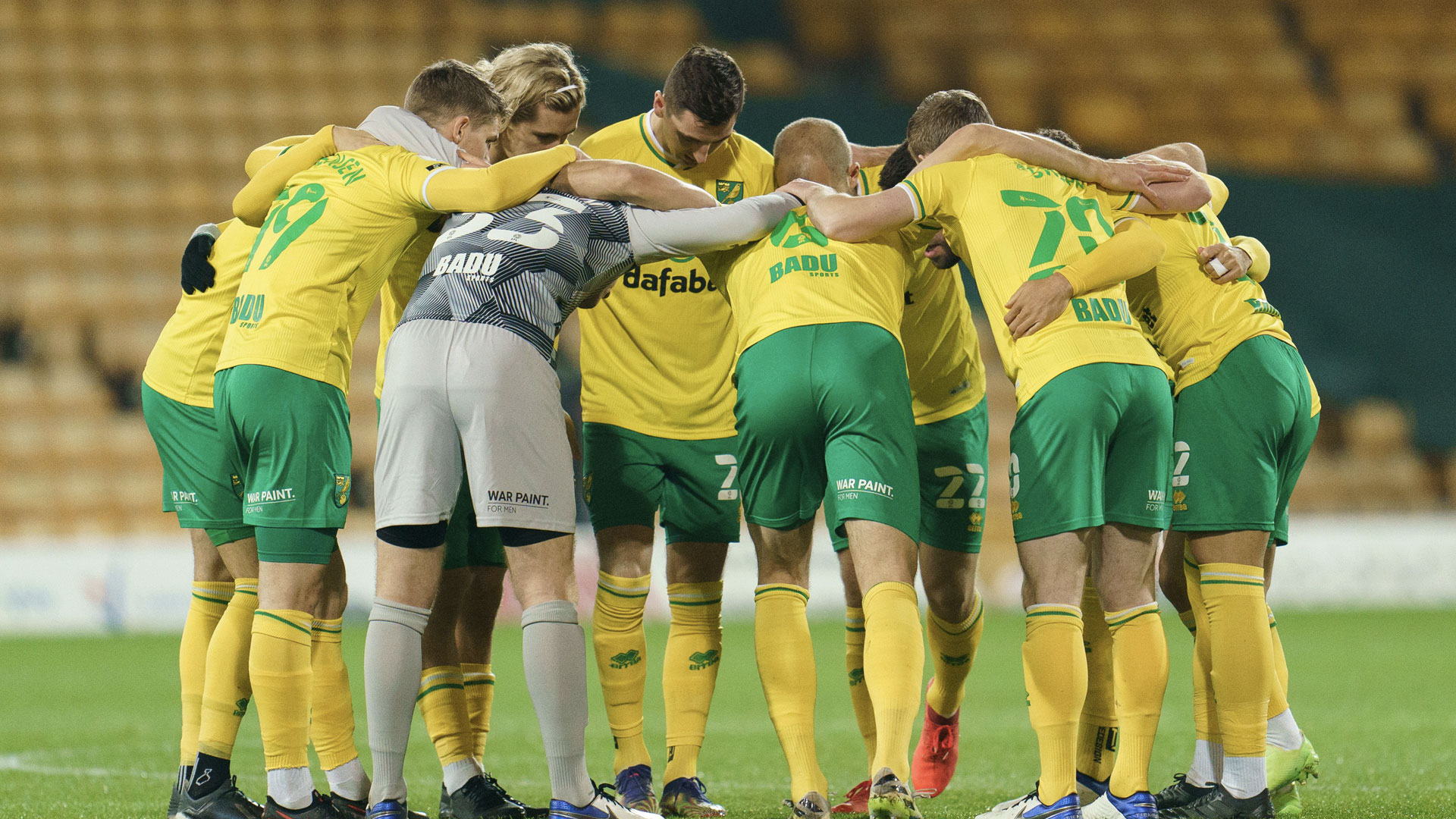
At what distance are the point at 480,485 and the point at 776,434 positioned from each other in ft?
2.89

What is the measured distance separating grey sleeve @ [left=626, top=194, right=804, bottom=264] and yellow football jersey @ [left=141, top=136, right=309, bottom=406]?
1.31 meters

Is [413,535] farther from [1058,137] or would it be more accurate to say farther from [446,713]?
[1058,137]

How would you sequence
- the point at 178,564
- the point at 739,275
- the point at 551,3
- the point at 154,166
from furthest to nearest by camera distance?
the point at 551,3 < the point at 154,166 < the point at 178,564 < the point at 739,275

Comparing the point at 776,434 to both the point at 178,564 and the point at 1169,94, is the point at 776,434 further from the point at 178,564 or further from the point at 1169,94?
the point at 1169,94

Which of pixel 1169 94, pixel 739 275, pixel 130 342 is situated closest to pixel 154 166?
pixel 130 342

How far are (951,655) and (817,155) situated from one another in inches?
72.3

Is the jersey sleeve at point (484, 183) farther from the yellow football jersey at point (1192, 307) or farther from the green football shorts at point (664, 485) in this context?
the yellow football jersey at point (1192, 307)

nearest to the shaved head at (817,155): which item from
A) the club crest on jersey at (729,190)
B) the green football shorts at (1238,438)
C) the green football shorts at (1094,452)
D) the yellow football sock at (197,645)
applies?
the club crest on jersey at (729,190)

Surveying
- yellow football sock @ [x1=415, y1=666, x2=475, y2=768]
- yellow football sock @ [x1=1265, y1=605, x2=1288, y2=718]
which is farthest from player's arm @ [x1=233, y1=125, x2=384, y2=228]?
yellow football sock @ [x1=1265, y1=605, x2=1288, y2=718]

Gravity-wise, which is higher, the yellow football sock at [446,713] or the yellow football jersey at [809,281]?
the yellow football jersey at [809,281]

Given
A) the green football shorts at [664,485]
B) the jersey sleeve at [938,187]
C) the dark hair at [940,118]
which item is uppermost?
the dark hair at [940,118]

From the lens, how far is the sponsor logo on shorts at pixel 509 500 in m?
3.79

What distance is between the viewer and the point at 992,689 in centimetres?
877

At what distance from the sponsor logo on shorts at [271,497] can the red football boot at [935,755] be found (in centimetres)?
235
